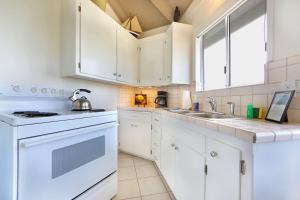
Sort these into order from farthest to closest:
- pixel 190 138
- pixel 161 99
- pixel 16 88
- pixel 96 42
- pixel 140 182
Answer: pixel 161 99 < pixel 96 42 < pixel 140 182 < pixel 16 88 < pixel 190 138

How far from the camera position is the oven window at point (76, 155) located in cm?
107

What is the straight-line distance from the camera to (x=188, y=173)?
3.96ft

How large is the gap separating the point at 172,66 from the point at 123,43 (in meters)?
0.89

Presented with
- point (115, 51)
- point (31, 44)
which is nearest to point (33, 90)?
point (31, 44)

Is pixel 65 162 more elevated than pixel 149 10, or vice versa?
pixel 149 10

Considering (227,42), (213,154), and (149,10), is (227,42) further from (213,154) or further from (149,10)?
(149,10)

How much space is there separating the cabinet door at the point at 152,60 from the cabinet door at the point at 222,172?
72.0 inches

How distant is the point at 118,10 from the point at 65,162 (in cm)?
284

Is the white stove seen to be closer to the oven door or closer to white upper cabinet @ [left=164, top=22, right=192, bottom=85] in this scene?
the oven door

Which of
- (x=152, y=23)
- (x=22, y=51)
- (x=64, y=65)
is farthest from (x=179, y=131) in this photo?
(x=152, y=23)

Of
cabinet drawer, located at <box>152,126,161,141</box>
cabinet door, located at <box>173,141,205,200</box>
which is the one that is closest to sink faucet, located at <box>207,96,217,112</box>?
cabinet door, located at <box>173,141,205,200</box>

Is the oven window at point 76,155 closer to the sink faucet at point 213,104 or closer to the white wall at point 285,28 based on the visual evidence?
the sink faucet at point 213,104

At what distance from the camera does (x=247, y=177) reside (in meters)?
0.67

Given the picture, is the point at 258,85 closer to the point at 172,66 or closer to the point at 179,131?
the point at 179,131
